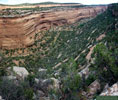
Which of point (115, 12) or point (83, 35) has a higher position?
point (115, 12)

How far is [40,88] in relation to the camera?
2088cm

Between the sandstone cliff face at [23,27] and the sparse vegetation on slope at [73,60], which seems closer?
the sparse vegetation on slope at [73,60]

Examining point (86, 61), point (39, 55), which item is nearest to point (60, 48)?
point (39, 55)

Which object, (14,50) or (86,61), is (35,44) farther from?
(86,61)

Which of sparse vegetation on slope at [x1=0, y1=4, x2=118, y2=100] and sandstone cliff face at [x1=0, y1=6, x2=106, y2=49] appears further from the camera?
sandstone cliff face at [x1=0, y1=6, x2=106, y2=49]

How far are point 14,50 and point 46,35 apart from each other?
33.3 ft

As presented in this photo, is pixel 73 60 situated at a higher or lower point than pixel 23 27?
lower

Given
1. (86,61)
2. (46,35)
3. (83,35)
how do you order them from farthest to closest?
(46,35)
(83,35)
(86,61)

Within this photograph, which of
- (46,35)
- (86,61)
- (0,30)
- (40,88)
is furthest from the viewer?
(46,35)

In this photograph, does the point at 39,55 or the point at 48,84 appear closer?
the point at 48,84

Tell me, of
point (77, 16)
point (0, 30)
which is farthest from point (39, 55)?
point (77, 16)

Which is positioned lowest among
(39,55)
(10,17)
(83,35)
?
(39,55)

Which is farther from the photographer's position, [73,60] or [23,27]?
[23,27]

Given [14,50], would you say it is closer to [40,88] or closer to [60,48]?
[60,48]
